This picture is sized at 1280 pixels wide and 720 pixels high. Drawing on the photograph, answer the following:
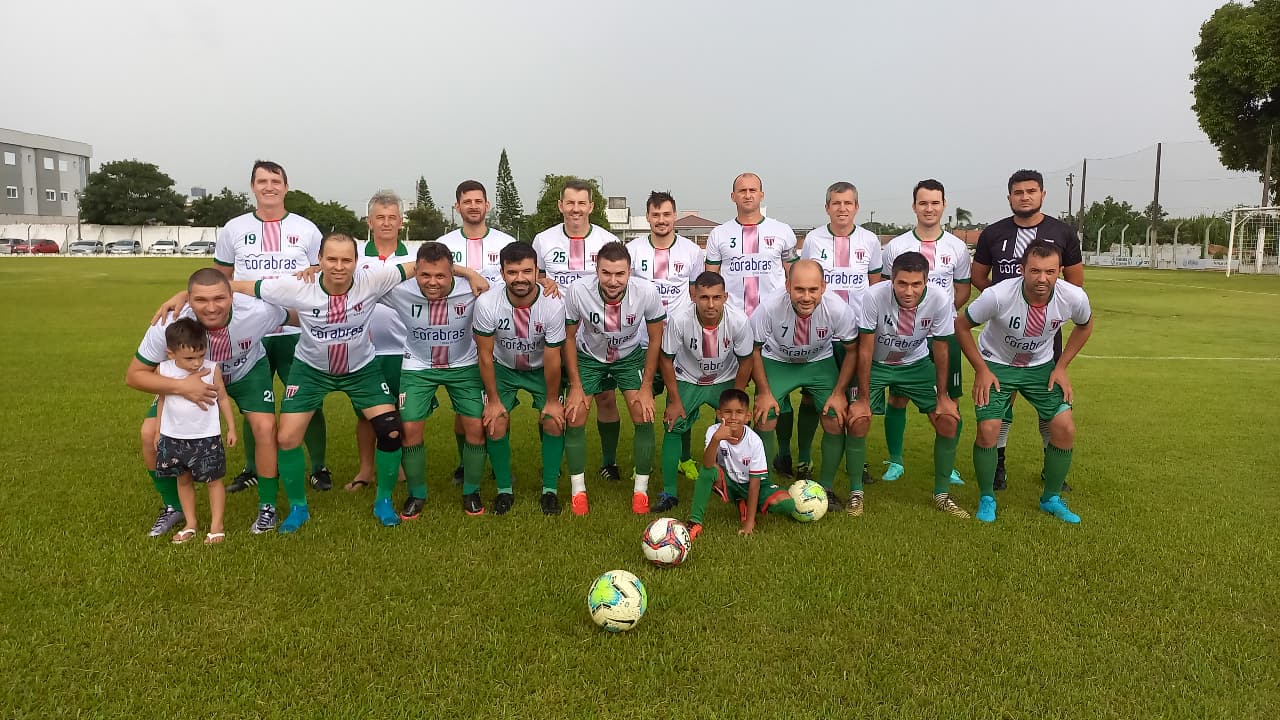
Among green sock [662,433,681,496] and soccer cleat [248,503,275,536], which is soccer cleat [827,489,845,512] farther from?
soccer cleat [248,503,275,536]

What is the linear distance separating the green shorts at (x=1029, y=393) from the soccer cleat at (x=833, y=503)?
3.51ft

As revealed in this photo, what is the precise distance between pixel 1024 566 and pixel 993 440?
107 cm

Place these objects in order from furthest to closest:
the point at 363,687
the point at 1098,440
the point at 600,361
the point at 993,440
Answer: the point at 1098,440, the point at 600,361, the point at 993,440, the point at 363,687

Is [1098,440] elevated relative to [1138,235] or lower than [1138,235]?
lower

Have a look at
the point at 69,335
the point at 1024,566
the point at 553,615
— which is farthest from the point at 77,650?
the point at 69,335

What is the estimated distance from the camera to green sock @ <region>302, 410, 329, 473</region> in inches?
217

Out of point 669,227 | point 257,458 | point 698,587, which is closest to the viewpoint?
point 698,587

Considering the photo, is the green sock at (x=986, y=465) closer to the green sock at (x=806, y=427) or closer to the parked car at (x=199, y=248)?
the green sock at (x=806, y=427)

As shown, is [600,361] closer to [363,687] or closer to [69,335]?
[363,687]

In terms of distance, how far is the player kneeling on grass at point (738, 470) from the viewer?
459cm

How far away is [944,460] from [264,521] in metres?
4.37

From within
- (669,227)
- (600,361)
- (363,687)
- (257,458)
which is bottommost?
(363,687)

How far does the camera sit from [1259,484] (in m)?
5.51

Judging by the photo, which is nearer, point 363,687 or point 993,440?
point 363,687
